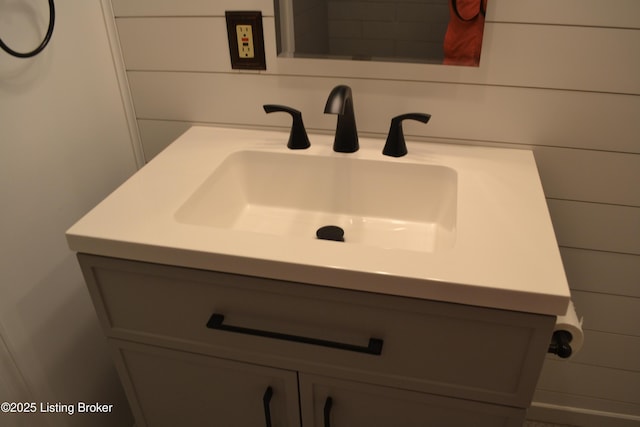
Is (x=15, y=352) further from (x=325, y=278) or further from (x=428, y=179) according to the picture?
(x=428, y=179)

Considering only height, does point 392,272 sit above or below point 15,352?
above

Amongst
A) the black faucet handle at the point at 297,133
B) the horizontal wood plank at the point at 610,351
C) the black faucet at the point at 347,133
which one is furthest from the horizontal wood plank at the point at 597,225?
the black faucet handle at the point at 297,133

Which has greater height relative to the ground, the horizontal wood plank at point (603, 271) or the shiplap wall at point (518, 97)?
the shiplap wall at point (518, 97)

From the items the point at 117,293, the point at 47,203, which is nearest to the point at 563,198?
the point at 117,293

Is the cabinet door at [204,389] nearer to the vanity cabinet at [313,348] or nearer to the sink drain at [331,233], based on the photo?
the vanity cabinet at [313,348]

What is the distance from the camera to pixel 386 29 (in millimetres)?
991

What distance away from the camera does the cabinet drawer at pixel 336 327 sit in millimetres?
735

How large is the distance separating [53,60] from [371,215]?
77 cm

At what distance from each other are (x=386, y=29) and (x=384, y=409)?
2.55ft

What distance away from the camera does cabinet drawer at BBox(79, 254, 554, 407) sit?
28.9 inches

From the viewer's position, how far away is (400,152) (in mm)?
1024

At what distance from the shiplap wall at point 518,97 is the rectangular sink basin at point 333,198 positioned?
0.14 metres

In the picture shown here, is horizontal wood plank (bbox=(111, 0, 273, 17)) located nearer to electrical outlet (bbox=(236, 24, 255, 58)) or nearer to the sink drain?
electrical outlet (bbox=(236, 24, 255, 58))

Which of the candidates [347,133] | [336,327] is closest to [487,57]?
[347,133]
